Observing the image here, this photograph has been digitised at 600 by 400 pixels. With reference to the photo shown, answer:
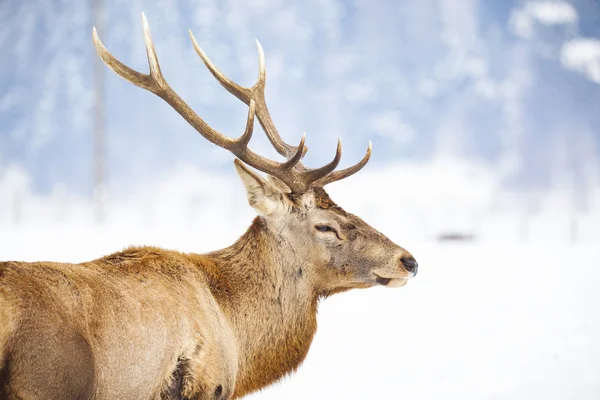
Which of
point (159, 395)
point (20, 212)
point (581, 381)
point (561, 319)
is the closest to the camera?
point (159, 395)

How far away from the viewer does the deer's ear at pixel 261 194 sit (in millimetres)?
4234

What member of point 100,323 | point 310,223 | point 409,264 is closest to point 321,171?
point 310,223

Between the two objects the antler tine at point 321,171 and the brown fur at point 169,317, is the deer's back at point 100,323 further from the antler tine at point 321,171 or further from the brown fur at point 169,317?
the antler tine at point 321,171

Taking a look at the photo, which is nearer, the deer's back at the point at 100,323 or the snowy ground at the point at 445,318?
the deer's back at the point at 100,323

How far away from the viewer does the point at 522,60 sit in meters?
34.4

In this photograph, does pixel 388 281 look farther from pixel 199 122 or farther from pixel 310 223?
pixel 199 122

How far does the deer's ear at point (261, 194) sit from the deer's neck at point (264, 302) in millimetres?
134

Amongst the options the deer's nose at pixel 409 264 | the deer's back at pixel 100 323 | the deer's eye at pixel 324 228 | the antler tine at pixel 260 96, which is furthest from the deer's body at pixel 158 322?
the antler tine at pixel 260 96

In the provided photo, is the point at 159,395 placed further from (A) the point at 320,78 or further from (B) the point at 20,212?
(A) the point at 320,78

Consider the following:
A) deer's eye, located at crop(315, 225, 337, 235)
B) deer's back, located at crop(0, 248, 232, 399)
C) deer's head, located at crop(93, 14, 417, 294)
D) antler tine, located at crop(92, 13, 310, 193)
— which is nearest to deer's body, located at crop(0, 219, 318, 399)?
deer's back, located at crop(0, 248, 232, 399)

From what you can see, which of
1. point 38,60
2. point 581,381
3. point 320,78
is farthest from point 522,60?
point 581,381

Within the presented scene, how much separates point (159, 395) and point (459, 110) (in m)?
34.6

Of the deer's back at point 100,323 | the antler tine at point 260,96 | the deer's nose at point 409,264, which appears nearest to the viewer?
the deer's back at point 100,323

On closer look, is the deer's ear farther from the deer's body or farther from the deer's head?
the deer's body
